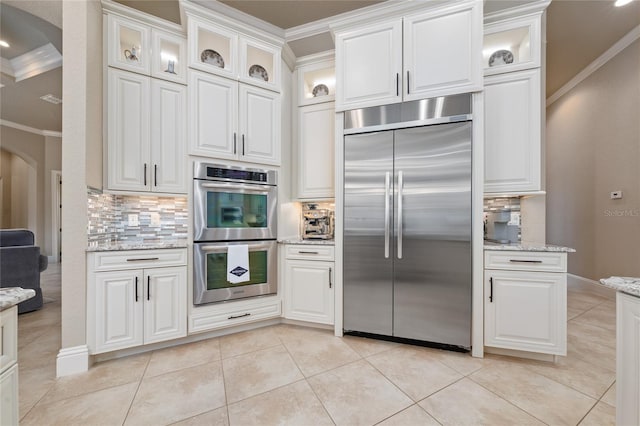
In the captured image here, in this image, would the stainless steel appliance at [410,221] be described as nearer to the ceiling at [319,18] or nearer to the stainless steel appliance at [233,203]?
the stainless steel appliance at [233,203]

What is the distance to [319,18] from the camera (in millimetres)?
2625

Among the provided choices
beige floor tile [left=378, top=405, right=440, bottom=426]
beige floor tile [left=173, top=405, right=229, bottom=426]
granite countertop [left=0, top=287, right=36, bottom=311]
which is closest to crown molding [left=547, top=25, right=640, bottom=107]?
beige floor tile [left=378, top=405, right=440, bottom=426]

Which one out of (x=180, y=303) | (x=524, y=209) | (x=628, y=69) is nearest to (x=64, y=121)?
(x=180, y=303)

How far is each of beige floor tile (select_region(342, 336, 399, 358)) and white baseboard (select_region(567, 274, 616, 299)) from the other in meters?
3.26

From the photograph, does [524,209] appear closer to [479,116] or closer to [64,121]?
[479,116]

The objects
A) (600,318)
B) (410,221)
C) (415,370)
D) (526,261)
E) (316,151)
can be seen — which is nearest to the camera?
(415,370)

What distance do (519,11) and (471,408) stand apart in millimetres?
3112

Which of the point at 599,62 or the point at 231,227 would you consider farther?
the point at 599,62

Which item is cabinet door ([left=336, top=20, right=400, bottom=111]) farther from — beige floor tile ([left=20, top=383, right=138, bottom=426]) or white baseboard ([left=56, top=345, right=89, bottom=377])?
white baseboard ([left=56, top=345, right=89, bottom=377])

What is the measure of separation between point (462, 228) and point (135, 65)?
10.2ft

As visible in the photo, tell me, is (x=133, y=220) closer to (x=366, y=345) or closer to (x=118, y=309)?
(x=118, y=309)

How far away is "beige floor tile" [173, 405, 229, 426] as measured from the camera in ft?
4.71

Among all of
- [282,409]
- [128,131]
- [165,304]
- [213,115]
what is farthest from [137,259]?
[282,409]

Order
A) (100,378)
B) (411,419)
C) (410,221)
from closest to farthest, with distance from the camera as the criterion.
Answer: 1. (411,419)
2. (100,378)
3. (410,221)
